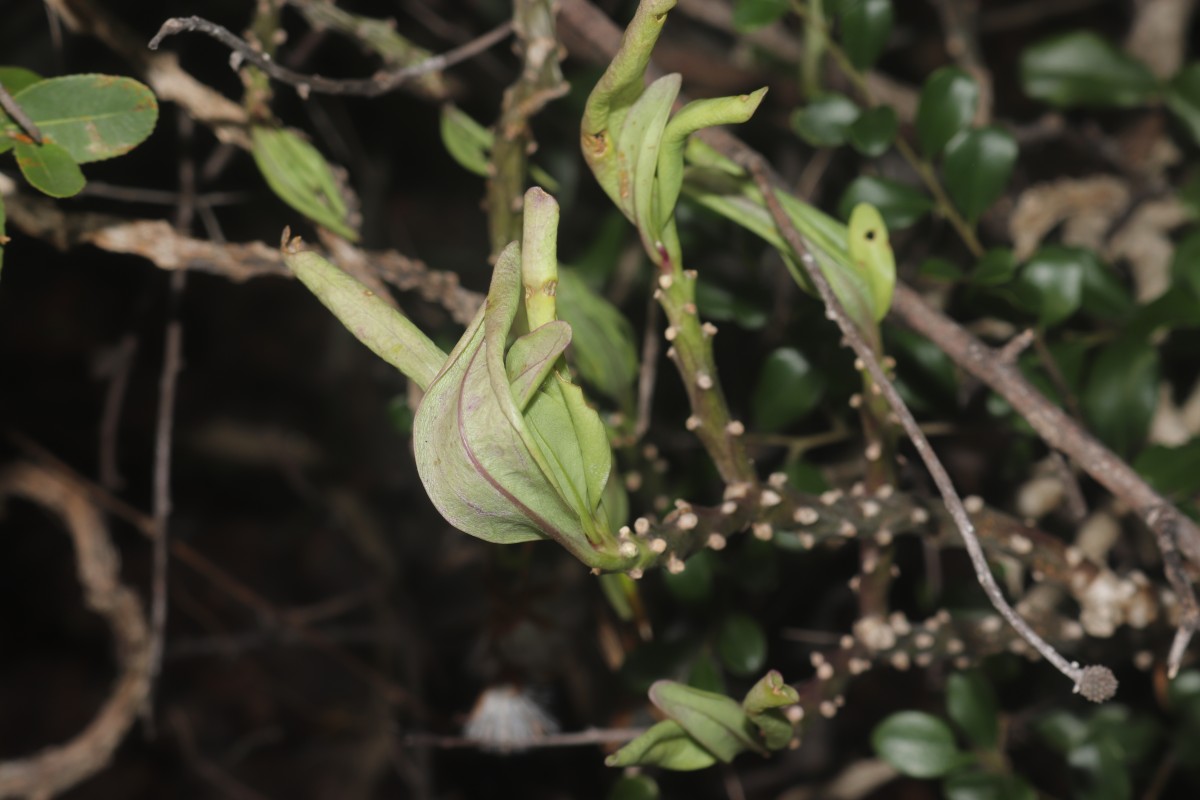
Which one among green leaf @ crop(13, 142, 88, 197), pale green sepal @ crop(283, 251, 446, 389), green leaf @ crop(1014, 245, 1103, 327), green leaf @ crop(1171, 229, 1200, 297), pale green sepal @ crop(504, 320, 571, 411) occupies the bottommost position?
green leaf @ crop(13, 142, 88, 197)

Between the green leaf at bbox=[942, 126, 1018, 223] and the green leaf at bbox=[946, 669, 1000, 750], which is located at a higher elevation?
the green leaf at bbox=[942, 126, 1018, 223]

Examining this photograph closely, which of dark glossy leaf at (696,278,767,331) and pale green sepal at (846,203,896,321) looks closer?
pale green sepal at (846,203,896,321)

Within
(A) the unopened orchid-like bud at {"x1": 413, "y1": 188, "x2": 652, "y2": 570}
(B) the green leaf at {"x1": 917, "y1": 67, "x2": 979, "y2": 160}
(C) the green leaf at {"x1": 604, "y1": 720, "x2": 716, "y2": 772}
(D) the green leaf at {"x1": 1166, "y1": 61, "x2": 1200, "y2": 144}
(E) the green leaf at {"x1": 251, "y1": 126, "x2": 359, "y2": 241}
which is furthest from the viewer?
(D) the green leaf at {"x1": 1166, "y1": 61, "x2": 1200, "y2": 144}

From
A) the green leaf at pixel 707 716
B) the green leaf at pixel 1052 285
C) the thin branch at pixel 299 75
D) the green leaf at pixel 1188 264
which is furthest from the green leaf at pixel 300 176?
the green leaf at pixel 1188 264

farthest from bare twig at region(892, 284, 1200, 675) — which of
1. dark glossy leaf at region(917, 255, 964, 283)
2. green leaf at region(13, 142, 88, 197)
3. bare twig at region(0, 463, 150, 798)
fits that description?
bare twig at region(0, 463, 150, 798)

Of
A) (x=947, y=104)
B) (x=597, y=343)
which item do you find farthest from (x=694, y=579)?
(x=947, y=104)

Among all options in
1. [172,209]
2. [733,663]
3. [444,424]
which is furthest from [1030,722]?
[172,209]

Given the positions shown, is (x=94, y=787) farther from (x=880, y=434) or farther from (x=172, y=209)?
(x=880, y=434)

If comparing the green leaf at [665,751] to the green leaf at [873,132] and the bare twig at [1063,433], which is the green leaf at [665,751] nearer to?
the bare twig at [1063,433]

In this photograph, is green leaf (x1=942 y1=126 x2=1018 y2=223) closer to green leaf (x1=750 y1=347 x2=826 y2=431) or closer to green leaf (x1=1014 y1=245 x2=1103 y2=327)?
green leaf (x1=1014 y1=245 x2=1103 y2=327)

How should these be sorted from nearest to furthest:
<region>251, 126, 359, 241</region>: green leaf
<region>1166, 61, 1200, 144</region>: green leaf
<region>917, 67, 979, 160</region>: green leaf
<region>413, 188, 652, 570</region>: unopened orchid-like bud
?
<region>413, 188, 652, 570</region>: unopened orchid-like bud, <region>251, 126, 359, 241</region>: green leaf, <region>917, 67, 979, 160</region>: green leaf, <region>1166, 61, 1200, 144</region>: green leaf
